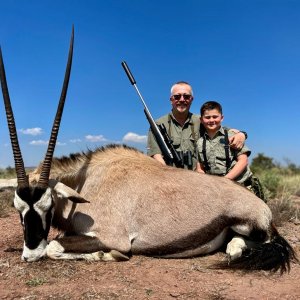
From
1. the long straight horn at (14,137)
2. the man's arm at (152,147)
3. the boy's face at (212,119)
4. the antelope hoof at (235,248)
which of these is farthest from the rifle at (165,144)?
the long straight horn at (14,137)

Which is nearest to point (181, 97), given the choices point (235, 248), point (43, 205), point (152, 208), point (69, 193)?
point (152, 208)

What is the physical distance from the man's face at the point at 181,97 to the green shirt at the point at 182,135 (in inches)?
8.7

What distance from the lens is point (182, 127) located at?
7168 millimetres

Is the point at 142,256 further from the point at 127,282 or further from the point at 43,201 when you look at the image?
the point at 43,201

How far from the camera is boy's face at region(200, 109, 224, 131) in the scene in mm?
6312

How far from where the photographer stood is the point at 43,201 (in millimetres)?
4211

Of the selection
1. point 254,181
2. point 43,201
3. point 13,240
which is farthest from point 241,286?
point 13,240

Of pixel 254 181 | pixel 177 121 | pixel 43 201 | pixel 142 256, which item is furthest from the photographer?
pixel 177 121

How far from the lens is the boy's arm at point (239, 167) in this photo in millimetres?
5961

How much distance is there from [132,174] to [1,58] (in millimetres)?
2028

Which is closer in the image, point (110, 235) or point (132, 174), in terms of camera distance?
point (110, 235)

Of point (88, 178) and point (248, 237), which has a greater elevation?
point (88, 178)

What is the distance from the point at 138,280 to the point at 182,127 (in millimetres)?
3714

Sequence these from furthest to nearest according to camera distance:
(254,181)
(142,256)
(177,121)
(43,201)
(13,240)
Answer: (177,121)
(254,181)
(13,240)
(142,256)
(43,201)
